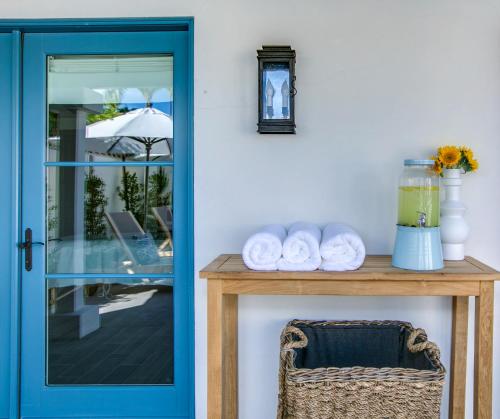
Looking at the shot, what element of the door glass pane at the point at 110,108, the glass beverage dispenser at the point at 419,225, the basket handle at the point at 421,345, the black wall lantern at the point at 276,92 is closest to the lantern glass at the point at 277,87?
the black wall lantern at the point at 276,92

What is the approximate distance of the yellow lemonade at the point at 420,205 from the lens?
1.87 metres

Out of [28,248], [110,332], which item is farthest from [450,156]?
[28,248]

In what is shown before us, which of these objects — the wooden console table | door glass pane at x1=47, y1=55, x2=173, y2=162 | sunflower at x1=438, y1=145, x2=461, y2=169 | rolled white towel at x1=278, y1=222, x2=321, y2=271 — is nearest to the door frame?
door glass pane at x1=47, y1=55, x2=173, y2=162

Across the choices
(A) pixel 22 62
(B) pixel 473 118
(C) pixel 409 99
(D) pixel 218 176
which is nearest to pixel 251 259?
(D) pixel 218 176

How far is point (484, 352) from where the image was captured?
1777 millimetres

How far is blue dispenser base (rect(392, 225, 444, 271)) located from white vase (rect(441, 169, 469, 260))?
0.17 meters

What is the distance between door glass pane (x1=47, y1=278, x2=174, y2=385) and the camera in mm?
2357

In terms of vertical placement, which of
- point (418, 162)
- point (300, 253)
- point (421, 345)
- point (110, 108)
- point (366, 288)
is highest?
point (110, 108)

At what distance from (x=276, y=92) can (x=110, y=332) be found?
4.79 ft

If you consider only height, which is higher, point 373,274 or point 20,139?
point 20,139

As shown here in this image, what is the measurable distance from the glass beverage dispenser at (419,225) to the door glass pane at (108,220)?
1.12 metres

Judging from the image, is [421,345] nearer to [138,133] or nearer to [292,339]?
[292,339]

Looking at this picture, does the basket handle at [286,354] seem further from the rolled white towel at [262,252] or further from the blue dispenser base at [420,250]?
the blue dispenser base at [420,250]

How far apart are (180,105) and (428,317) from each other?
1.58m
